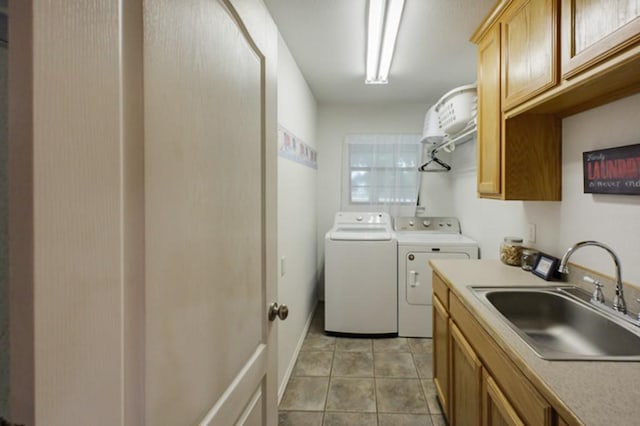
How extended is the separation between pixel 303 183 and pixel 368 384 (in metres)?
1.72

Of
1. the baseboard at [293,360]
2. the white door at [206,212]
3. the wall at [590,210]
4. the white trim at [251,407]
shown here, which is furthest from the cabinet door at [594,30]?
the baseboard at [293,360]

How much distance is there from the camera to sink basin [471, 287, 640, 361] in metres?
1.09

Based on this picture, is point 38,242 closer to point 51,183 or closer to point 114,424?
point 51,183

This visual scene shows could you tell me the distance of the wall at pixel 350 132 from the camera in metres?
3.65

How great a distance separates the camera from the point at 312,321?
3275 mm

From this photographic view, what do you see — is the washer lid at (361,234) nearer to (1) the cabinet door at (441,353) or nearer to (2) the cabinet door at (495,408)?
(1) the cabinet door at (441,353)

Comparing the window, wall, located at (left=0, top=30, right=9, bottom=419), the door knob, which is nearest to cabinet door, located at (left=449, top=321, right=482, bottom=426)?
the door knob

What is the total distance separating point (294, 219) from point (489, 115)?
1531mm

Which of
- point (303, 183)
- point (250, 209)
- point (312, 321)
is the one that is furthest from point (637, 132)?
point (312, 321)

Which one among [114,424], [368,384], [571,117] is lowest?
[368,384]

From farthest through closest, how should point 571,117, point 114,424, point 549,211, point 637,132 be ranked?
point 549,211
point 571,117
point 637,132
point 114,424

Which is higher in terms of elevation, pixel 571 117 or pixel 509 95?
pixel 509 95

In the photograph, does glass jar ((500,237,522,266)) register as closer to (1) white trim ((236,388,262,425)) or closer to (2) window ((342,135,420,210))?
(1) white trim ((236,388,262,425))

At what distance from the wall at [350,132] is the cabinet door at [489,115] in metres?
1.72
